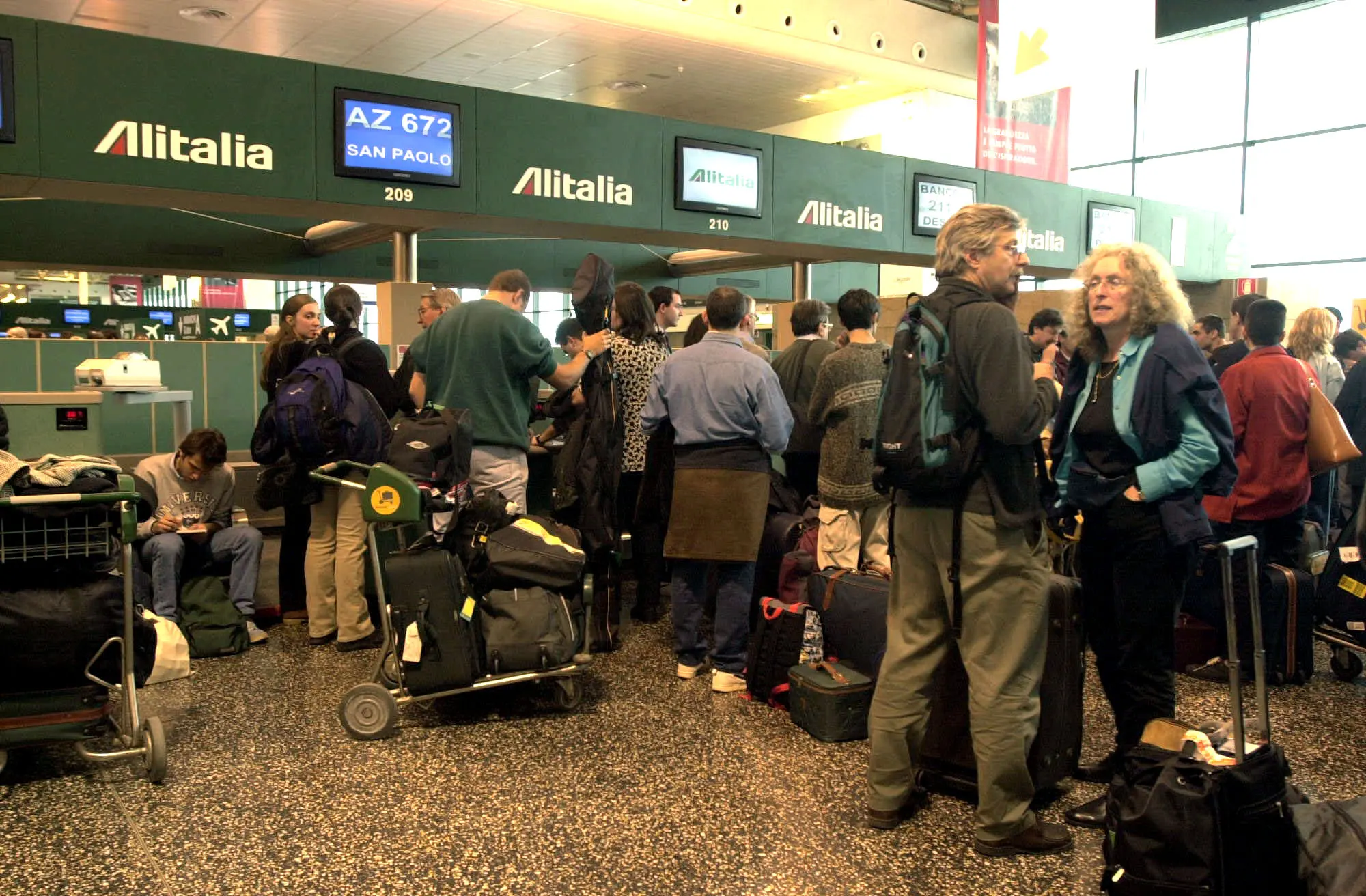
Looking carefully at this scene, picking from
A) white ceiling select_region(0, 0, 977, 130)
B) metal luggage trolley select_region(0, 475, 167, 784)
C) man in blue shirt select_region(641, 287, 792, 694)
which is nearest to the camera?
metal luggage trolley select_region(0, 475, 167, 784)

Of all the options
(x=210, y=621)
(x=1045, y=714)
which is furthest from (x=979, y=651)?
(x=210, y=621)

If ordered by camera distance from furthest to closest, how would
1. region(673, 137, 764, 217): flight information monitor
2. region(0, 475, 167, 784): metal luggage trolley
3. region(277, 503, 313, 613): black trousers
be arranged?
region(673, 137, 764, 217): flight information monitor, region(277, 503, 313, 613): black trousers, region(0, 475, 167, 784): metal luggage trolley

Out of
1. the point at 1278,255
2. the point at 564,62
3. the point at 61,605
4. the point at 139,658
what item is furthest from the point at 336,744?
the point at 1278,255

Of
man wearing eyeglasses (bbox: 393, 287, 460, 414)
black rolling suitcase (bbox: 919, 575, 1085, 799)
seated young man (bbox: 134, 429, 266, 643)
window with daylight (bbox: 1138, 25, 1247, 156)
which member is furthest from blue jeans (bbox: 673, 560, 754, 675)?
window with daylight (bbox: 1138, 25, 1247, 156)

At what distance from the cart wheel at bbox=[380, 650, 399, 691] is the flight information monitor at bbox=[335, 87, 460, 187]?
2.23m

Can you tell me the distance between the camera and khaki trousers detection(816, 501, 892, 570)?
416 cm

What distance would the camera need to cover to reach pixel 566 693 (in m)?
3.69

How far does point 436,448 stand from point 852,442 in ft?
5.26

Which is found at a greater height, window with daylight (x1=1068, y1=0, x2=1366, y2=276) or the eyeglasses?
window with daylight (x1=1068, y1=0, x2=1366, y2=276)

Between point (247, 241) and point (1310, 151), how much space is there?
1215 centimetres

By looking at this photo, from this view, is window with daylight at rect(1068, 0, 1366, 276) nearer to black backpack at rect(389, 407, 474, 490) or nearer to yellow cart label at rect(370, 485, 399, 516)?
black backpack at rect(389, 407, 474, 490)

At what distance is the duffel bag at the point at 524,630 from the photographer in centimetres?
357

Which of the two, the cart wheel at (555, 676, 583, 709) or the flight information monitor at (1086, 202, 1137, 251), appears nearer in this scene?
the cart wheel at (555, 676, 583, 709)

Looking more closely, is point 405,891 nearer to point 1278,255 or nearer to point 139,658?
point 139,658
